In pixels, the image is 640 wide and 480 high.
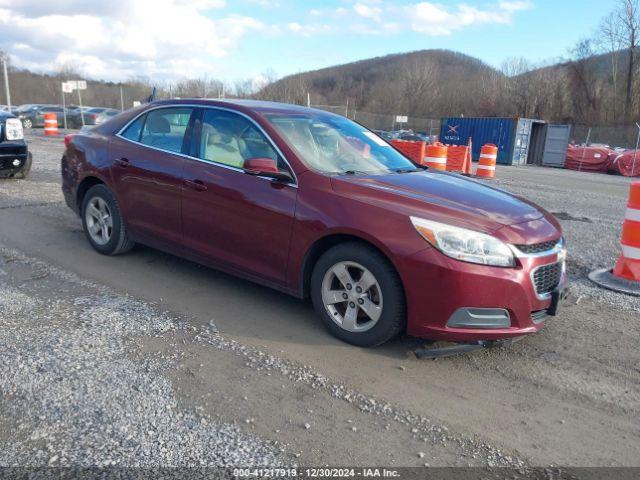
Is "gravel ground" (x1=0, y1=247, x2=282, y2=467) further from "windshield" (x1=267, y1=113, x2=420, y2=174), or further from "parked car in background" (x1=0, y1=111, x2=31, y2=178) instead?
"parked car in background" (x1=0, y1=111, x2=31, y2=178)

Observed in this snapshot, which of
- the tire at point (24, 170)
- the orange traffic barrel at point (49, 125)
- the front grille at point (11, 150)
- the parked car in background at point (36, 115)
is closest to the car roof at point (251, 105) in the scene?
the front grille at point (11, 150)

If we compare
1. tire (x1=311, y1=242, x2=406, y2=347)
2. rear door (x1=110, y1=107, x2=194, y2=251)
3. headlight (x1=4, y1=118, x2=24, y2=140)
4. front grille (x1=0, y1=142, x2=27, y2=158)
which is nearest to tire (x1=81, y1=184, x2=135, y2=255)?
rear door (x1=110, y1=107, x2=194, y2=251)

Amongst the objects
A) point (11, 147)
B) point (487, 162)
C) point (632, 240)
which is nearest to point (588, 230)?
point (632, 240)

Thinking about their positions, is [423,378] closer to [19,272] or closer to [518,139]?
[19,272]

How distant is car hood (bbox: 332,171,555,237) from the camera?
3537 millimetres

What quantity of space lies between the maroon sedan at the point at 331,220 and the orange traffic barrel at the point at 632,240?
5.54 ft

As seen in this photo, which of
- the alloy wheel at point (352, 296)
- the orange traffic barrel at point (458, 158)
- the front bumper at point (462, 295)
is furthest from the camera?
the orange traffic barrel at point (458, 158)

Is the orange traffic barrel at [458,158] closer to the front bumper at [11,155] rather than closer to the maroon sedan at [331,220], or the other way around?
the front bumper at [11,155]

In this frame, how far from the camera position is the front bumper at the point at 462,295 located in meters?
3.33

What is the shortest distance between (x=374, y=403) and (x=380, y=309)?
27.8 inches

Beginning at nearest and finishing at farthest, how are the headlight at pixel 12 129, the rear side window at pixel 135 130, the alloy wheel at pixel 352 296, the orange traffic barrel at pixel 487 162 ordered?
the alloy wheel at pixel 352 296 < the rear side window at pixel 135 130 < the headlight at pixel 12 129 < the orange traffic barrel at pixel 487 162

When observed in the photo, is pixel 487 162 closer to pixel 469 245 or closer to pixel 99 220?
pixel 99 220

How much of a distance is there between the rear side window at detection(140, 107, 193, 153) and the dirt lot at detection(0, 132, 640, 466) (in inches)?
49.3

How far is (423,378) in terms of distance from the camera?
3.40 m
